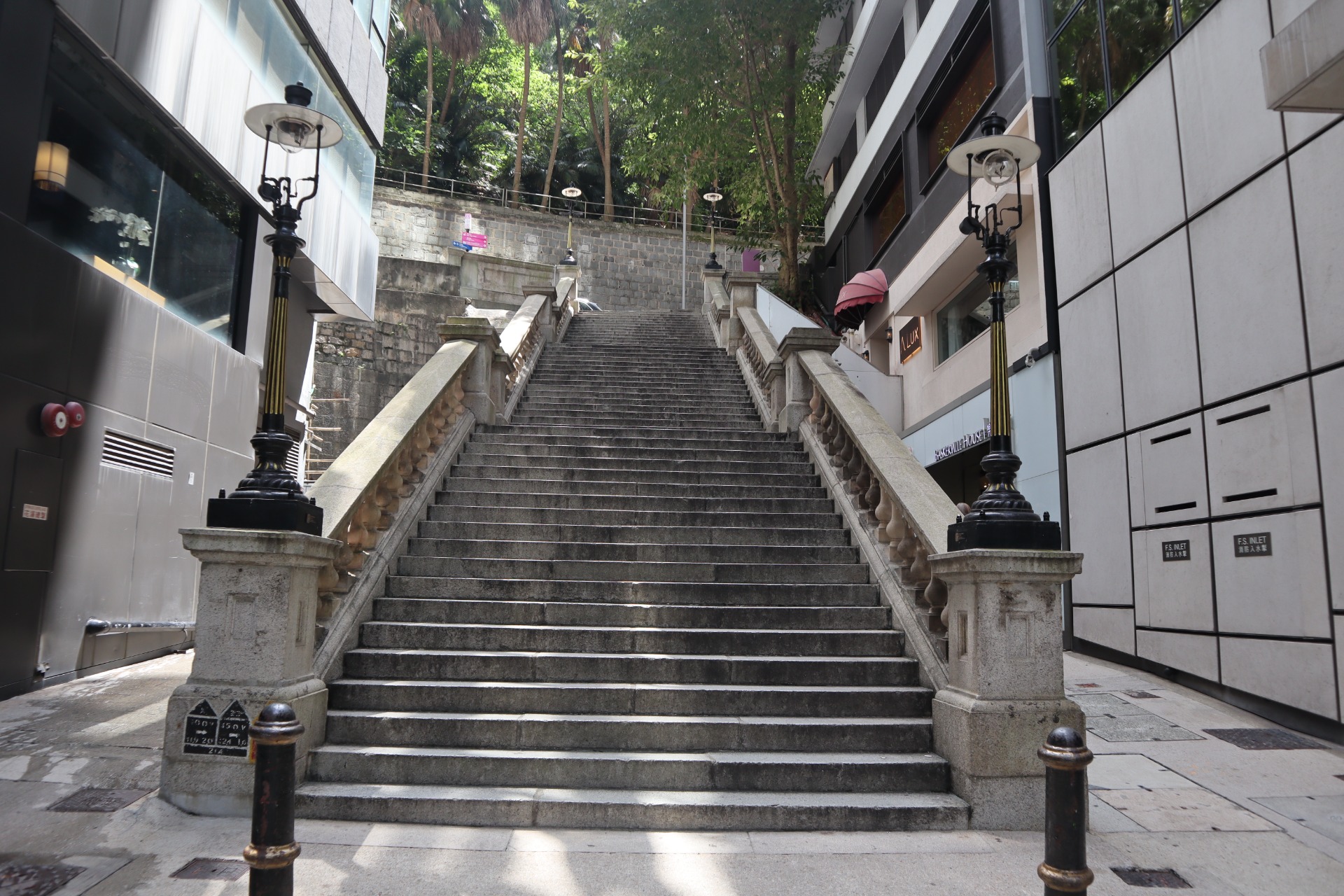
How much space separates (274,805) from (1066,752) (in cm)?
276

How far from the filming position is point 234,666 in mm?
4820

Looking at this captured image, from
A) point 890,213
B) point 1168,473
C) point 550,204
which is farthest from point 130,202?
point 550,204

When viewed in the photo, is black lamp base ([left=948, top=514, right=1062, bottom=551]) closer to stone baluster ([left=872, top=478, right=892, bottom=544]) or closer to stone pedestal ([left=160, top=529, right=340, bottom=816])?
stone baluster ([left=872, top=478, right=892, bottom=544])

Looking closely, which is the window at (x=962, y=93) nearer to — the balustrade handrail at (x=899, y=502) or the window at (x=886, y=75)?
the window at (x=886, y=75)

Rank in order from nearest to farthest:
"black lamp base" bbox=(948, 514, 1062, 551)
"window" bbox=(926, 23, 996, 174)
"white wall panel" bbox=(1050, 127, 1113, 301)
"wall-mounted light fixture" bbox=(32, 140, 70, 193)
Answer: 1. "black lamp base" bbox=(948, 514, 1062, 551)
2. "wall-mounted light fixture" bbox=(32, 140, 70, 193)
3. "white wall panel" bbox=(1050, 127, 1113, 301)
4. "window" bbox=(926, 23, 996, 174)

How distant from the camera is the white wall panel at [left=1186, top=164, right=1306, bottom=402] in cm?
702

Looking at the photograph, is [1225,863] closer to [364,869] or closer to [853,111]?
[364,869]

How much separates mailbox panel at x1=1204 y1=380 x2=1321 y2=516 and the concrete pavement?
2305 mm

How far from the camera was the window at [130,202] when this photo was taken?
805cm

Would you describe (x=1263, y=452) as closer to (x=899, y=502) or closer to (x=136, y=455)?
(x=899, y=502)

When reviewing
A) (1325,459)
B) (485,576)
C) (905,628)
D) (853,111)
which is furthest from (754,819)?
(853,111)

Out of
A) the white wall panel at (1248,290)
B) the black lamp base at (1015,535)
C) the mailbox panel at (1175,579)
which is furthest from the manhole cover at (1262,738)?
the black lamp base at (1015,535)

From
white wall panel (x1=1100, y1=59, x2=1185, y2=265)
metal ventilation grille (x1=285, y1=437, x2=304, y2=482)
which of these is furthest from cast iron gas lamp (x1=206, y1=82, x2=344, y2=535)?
metal ventilation grille (x1=285, y1=437, x2=304, y2=482)

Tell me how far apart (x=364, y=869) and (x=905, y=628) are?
12.5 ft
